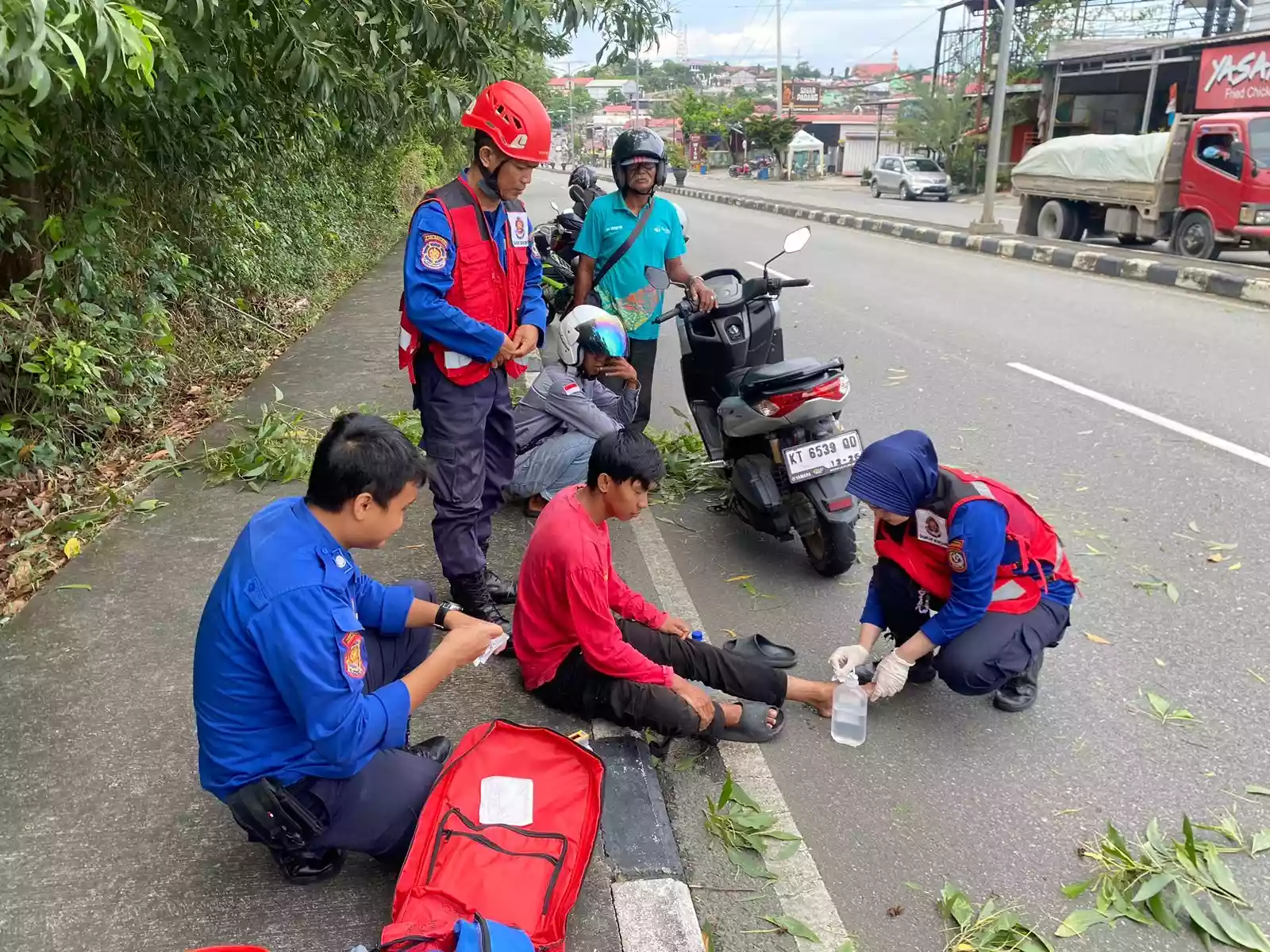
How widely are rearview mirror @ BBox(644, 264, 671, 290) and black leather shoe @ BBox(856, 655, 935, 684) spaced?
8.10 ft

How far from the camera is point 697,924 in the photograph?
2189mm

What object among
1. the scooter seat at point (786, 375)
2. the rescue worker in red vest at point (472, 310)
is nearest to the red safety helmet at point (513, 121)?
the rescue worker in red vest at point (472, 310)

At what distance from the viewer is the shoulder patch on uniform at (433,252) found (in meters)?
3.10

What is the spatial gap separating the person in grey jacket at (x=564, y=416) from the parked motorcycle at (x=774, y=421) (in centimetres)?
48

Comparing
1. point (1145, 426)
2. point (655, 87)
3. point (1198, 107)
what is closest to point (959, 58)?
point (1198, 107)

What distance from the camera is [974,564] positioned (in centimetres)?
283

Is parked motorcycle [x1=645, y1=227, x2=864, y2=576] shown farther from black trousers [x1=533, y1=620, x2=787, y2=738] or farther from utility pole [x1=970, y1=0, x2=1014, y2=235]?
utility pole [x1=970, y1=0, x2=1014, y2=235]

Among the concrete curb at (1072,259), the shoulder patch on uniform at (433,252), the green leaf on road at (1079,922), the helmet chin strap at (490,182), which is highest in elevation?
the helmet chin strap at (490,182)

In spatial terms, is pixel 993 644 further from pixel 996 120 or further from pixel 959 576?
pixel 996 120

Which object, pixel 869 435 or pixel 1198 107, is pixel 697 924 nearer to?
pixel 869 435

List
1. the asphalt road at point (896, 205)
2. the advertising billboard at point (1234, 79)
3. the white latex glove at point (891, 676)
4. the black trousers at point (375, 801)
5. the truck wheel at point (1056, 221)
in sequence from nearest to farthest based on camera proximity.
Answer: the black trousers at point (375, 801) < the white latex glove at point (891, 676) < the asphalt road at point (896, 205) < the truck wheel at point (1056, 221) < the advertising billboard at point (1234, 79)

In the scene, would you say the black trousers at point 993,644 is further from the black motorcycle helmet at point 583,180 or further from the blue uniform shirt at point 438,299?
the black motorcycle helmet at point 583,180

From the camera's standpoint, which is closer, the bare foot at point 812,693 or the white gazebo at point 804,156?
the bare foot at point 812,693

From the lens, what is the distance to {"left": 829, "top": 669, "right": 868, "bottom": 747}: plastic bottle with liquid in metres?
2.96
